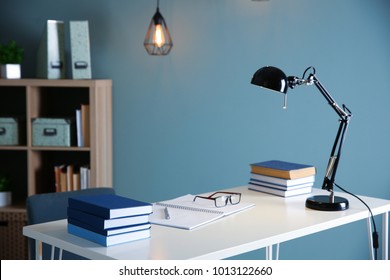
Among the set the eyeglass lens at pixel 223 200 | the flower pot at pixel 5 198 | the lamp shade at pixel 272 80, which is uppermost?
the lamp shade at pixel 272 80

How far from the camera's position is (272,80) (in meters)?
2.83

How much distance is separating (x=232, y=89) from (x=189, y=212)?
5.77ft

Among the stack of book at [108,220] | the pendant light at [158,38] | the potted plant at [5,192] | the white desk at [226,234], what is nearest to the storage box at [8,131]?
the potted plant at [5,192]

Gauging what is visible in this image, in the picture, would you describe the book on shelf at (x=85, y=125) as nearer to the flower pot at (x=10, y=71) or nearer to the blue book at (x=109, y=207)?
the flower pot at (x=10, y=71)

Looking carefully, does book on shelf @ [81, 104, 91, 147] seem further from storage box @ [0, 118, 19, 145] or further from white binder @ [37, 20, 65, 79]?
storage box @ [0, 118, 19, 145]

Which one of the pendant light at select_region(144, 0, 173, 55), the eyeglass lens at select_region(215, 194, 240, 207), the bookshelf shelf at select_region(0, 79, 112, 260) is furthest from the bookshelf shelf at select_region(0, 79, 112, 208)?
the eyeglass lens at select_region(215, 194, 240, 207)

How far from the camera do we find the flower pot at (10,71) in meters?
4.35

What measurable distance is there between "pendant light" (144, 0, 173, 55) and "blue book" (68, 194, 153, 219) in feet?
6.16

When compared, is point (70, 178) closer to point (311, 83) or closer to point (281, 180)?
point (281, 180)

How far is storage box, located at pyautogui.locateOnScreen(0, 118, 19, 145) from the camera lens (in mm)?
4359

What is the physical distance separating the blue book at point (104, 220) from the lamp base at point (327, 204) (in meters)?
0.80
